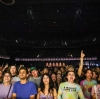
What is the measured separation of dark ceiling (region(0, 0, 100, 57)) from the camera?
14422 mm

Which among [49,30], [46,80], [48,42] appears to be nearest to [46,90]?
[46,80]

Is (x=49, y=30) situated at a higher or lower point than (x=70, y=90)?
higher

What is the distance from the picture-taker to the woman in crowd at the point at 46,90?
385 centimetres

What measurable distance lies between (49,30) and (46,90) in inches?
797

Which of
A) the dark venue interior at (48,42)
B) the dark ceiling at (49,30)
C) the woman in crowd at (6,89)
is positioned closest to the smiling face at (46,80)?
the woman in crowd at (6,89)

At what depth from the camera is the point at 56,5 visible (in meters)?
13.4

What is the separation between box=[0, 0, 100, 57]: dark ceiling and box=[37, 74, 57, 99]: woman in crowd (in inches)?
352

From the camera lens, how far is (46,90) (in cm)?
396

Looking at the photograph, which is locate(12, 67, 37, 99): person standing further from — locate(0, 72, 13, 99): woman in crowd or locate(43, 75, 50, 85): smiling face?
locate(43, 75, 50, 85): smiling face

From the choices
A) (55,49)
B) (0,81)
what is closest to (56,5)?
(0,81)

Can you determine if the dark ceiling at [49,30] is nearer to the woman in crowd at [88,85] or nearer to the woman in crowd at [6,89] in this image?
the woman in crowd at [88,85]

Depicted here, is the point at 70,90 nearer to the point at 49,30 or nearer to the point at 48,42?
the point at 49,30

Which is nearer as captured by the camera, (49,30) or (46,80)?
(46,80)

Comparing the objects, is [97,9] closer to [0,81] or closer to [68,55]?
[0,81]
